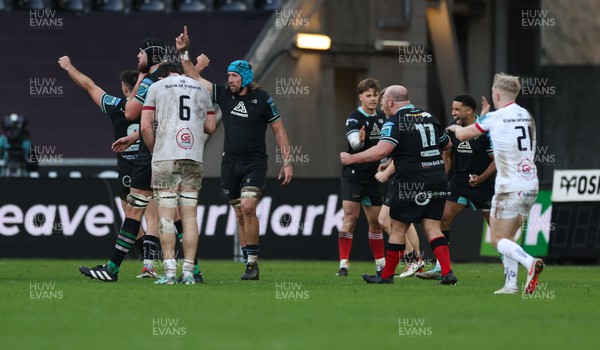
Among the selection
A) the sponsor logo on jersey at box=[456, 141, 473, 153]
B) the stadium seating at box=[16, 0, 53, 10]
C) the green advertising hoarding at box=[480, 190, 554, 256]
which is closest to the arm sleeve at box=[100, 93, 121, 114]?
the sponsor logo on jersey at box=[456, 141, 473, 153]

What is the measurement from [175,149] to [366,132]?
378 centimetres

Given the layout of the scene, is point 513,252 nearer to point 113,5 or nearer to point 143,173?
point 143,173

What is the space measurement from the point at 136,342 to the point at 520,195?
17.4 feet

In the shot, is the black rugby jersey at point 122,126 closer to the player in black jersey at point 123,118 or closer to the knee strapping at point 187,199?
the player in black jersey at point 123,118

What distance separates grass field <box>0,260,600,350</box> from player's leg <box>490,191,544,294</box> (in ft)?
1.18

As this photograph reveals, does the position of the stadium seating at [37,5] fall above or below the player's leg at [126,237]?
above

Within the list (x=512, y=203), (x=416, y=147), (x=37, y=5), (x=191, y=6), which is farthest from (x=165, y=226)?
(x=37, y=5)

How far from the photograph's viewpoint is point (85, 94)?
29.4 m

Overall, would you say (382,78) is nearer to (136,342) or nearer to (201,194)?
(201,194)

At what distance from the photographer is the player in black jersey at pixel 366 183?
16.7 meters

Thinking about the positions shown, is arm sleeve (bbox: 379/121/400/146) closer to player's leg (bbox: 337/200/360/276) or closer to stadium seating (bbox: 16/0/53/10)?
player's leg (bbox: 337/200/360/276)

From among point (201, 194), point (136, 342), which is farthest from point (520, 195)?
point (201, 194)

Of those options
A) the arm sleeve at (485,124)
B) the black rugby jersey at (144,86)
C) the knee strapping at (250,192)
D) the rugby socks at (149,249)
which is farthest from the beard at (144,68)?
the arm sleeve at (485,124)

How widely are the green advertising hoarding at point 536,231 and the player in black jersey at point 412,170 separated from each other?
810 cm
